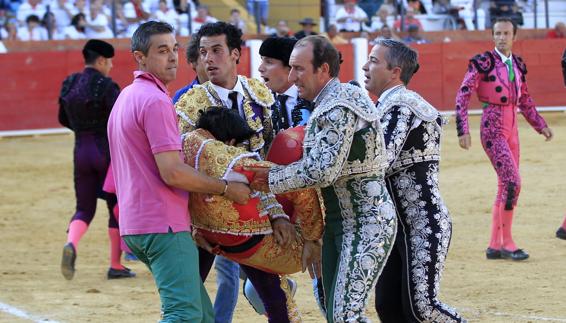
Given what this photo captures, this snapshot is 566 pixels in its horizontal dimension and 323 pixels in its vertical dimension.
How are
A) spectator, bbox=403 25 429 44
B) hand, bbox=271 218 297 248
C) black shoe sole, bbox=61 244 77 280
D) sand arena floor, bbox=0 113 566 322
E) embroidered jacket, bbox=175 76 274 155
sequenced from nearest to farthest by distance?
hand, bbox=271 218 297 248 → embroidered jacket, bbox=175 76 274 155 → sand arena floor, bbox=0 113 566 322 → black shoe sole, bbox=61 244 77 280 → spectator, bbox=403 25 429 44

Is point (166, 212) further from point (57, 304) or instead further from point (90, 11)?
point (90, 11)

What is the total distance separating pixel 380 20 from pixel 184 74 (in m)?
4.16

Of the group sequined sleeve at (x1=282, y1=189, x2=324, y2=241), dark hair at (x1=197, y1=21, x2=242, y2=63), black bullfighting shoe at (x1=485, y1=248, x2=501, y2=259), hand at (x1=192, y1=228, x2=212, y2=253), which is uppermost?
dark hair at (x1=197, y1=21, x2=242, y2=63)

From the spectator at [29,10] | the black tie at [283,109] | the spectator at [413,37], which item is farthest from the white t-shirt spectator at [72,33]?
the black tie at [283,109]

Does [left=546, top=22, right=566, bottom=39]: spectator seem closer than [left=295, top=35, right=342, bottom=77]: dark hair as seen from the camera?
No

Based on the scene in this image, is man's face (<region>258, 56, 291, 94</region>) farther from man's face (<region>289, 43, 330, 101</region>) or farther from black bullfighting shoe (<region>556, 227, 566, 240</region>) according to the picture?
black bullfighting shoe (<region>556, 227, 566, 240</region>)

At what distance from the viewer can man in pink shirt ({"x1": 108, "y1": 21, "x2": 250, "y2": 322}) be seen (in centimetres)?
418

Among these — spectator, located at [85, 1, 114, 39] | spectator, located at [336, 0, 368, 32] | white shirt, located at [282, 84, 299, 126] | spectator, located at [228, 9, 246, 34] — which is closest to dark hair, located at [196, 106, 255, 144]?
white shirt, located at [282, 84, 299, 126]

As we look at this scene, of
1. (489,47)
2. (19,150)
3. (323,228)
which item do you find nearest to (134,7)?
(19,150)

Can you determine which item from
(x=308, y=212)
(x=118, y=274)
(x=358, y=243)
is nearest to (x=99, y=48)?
(x=118, y=274)

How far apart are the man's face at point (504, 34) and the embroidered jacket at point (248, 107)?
348 cm

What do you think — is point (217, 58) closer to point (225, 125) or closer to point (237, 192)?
point (225, 125)

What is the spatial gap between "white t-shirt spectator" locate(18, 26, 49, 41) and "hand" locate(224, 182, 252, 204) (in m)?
13.1

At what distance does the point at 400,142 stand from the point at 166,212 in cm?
105
